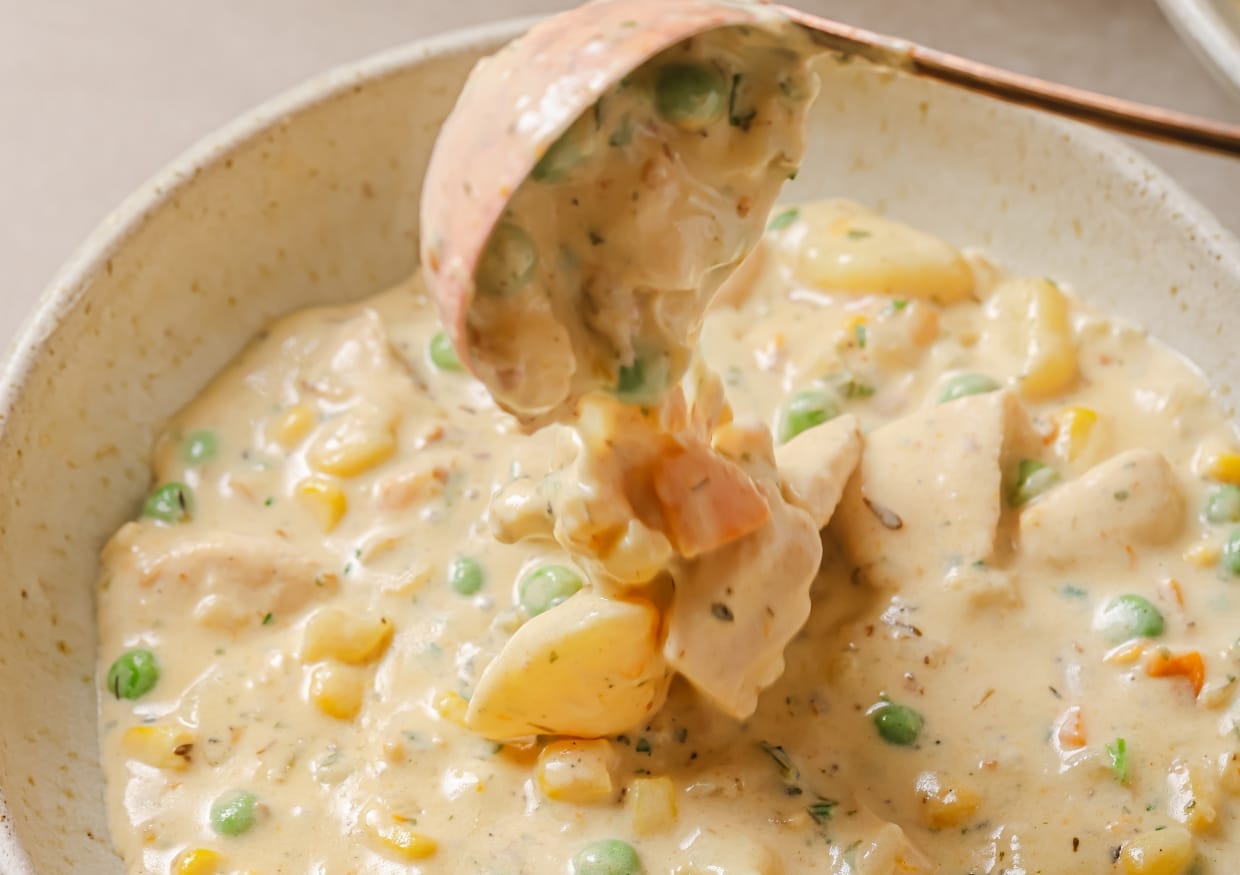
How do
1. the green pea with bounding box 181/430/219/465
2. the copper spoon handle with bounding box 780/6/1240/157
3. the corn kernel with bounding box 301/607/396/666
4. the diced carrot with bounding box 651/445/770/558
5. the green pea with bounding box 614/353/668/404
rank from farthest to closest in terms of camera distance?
the green pea with bounding box 181/430/219/465 → the corn kernel with bounding box 301/607/396/666 → the diced carrot with bounding box 651/445/770/558 → the green pea with bounding box 614/353/668/404 → the copper spoon handle with bounding box 780/6/1240/157

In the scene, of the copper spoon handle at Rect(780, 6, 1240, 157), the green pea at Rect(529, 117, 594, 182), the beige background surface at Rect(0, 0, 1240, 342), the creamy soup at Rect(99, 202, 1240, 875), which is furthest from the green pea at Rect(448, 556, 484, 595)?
the beige background surface at Rect(0, 0, 1240, 342)

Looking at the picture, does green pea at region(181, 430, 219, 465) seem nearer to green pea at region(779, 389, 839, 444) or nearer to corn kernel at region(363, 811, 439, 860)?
corn kernel at region(363, 811, 439, 860)

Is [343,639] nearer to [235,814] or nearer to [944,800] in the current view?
[235,814]

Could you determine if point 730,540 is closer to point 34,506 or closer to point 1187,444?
point 1187,444

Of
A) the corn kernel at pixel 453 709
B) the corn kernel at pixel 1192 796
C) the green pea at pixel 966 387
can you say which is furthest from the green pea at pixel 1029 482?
the corn kernel at pixel 453 709

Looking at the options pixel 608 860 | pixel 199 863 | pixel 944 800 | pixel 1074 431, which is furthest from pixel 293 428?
pixel 1074 431

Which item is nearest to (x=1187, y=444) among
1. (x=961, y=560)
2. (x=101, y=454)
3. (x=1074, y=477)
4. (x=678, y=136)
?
(x=1074, y=477)
